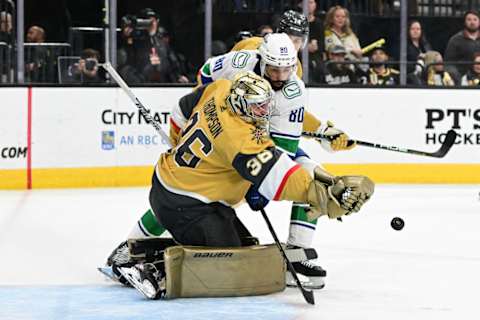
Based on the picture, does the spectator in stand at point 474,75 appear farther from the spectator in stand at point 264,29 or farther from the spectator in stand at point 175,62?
the spectator in stand at point 175,62

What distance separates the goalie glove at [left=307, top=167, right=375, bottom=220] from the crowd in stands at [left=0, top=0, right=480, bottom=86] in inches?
186

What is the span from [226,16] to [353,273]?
4381mm

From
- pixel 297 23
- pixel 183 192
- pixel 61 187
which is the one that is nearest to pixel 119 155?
pixel 61 187

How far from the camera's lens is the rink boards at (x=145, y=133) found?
28.1 ft

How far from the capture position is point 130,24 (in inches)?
354

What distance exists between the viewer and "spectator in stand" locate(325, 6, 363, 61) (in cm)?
934

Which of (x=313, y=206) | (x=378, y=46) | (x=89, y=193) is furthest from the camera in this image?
(x=378, y=46)

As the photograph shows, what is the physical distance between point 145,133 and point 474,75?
276 centimetres

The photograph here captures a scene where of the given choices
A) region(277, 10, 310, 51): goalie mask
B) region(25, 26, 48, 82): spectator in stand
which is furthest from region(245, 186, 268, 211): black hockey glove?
region(25, 26, 48, 82): spectator in stand

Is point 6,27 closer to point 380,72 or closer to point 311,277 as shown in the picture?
point 380,72

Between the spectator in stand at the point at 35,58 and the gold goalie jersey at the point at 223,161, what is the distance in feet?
13.8

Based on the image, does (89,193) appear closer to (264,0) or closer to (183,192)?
(264,0)

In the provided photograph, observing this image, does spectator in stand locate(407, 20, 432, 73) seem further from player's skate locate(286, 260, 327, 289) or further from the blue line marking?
the blue line marking

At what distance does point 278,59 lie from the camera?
14.9 ft
